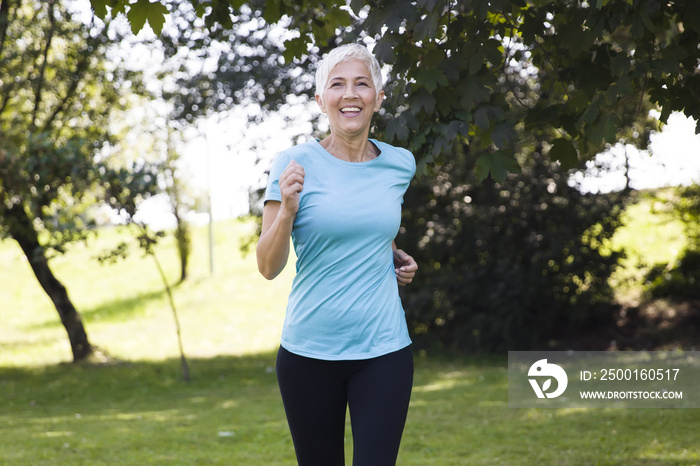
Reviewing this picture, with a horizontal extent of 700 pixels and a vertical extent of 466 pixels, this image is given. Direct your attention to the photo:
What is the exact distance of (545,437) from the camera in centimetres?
675

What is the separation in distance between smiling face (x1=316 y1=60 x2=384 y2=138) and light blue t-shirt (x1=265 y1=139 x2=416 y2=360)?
137 millimetres

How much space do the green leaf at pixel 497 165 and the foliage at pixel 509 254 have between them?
7.44 meters

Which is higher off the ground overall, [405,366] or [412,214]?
[412,214]

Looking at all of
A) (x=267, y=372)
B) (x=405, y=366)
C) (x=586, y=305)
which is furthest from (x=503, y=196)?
(x=405, y=366)

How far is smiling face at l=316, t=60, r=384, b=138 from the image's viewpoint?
109 inches

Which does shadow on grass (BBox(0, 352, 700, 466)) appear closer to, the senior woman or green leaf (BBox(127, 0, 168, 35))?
the senior woman

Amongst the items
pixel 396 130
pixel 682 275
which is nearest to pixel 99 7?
pixel 396 130

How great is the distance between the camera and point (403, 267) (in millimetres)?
2979

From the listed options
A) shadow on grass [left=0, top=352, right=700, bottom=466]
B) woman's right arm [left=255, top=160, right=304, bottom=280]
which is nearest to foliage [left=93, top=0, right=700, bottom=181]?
woman's right arm [left=255, top=160, right=304, bottom=280]

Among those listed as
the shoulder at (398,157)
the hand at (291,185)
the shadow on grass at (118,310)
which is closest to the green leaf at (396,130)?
the shoulder at (398,157)

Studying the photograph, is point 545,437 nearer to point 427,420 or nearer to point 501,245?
point 427,420

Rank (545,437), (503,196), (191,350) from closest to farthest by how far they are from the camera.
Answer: (545,437) < (503,196) < (191,350)

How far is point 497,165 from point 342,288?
1.43 metres

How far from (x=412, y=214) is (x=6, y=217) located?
604 cm
